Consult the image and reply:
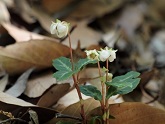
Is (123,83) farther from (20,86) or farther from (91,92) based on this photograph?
(20,86)

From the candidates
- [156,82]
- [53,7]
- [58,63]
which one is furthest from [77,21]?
[58,63]

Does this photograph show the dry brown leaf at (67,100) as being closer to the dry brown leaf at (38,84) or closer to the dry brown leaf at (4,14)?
the dry brown leaf at (38,84)

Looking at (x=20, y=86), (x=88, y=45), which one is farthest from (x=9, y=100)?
(x=88, y=45)

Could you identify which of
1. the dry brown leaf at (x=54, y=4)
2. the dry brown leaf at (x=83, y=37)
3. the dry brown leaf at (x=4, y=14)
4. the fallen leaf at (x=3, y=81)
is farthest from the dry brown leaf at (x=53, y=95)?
the dry brown leaf at (x=54, y=4)

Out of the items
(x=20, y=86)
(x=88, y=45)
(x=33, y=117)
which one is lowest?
(x=33, y=117)

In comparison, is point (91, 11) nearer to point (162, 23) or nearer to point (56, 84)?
point (162, 23)

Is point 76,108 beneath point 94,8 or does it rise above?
beneath

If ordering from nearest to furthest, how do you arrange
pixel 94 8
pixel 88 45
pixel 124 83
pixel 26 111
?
pixel 124 83 → pixel 26 111 → pixel 88 45 → pixel 94 8
